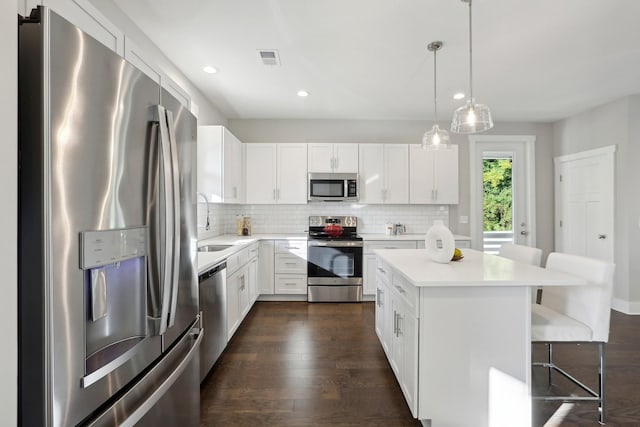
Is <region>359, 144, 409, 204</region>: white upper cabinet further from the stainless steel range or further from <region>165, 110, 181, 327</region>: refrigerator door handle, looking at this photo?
<region>165, 110, 181, 327</region>: refrigerator door handle

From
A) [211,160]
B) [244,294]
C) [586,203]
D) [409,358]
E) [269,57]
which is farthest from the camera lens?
[586,203]

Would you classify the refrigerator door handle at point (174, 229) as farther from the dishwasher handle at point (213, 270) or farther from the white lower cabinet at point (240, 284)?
the white lower cabinet at point (240, 284)

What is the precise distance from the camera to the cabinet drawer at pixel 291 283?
4.18 meters

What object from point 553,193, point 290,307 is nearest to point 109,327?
point 290,307

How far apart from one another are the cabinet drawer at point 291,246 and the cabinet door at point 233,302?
3.70ft

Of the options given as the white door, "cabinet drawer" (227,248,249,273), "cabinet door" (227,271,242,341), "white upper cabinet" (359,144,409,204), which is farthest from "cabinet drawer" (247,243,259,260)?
the white door

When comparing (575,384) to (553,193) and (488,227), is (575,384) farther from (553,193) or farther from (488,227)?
(553,193)

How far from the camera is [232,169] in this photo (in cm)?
388

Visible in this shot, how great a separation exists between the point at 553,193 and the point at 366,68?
3887 mm

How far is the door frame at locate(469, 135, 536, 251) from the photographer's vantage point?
189 inches

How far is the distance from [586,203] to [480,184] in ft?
4.42

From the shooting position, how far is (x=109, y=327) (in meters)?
0.89

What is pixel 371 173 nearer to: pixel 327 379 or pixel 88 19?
pixel 327 379

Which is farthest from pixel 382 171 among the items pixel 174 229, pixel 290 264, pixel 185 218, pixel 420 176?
pixel 174 229
